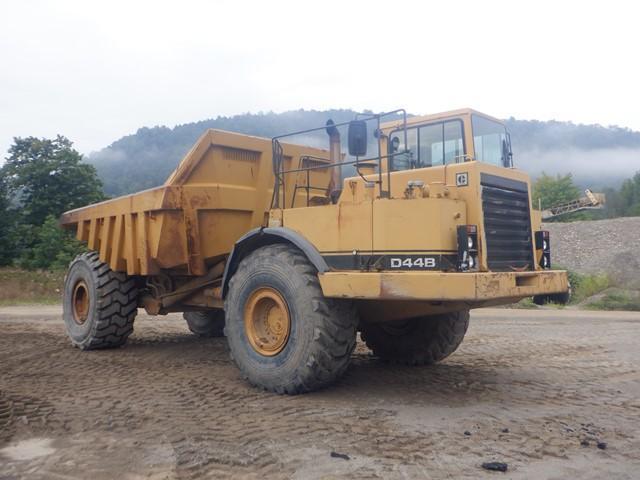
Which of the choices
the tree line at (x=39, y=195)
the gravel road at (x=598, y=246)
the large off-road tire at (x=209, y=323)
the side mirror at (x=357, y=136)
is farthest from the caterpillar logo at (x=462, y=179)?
the tree line at (x=39, y=195)

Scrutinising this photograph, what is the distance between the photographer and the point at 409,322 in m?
6.95

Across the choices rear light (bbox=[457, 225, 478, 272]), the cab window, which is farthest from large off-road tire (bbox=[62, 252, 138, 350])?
rear light (bbox=[457, 225, 478, 272])

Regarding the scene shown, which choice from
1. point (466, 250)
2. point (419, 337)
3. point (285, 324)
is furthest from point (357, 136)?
point (419, 337)

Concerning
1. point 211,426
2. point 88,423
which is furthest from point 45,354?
point 211,426

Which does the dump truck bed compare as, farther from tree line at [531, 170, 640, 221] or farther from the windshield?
tree line at [531, 170, 640, 221]

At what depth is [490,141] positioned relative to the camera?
645 cm

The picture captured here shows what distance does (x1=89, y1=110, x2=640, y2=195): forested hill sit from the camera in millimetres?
89875

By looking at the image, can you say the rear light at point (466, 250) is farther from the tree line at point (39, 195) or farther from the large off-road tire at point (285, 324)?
the tree line at point (39, 195)

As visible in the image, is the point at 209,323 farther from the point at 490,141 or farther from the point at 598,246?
the point at 598,246

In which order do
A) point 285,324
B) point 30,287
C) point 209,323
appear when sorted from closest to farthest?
point 285,324, point 209,323, point 30,287

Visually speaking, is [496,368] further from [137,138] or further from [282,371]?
[137,138]

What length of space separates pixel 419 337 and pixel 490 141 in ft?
7.32

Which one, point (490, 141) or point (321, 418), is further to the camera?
point (490, 141)

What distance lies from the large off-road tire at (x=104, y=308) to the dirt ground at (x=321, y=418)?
0.94 ft
